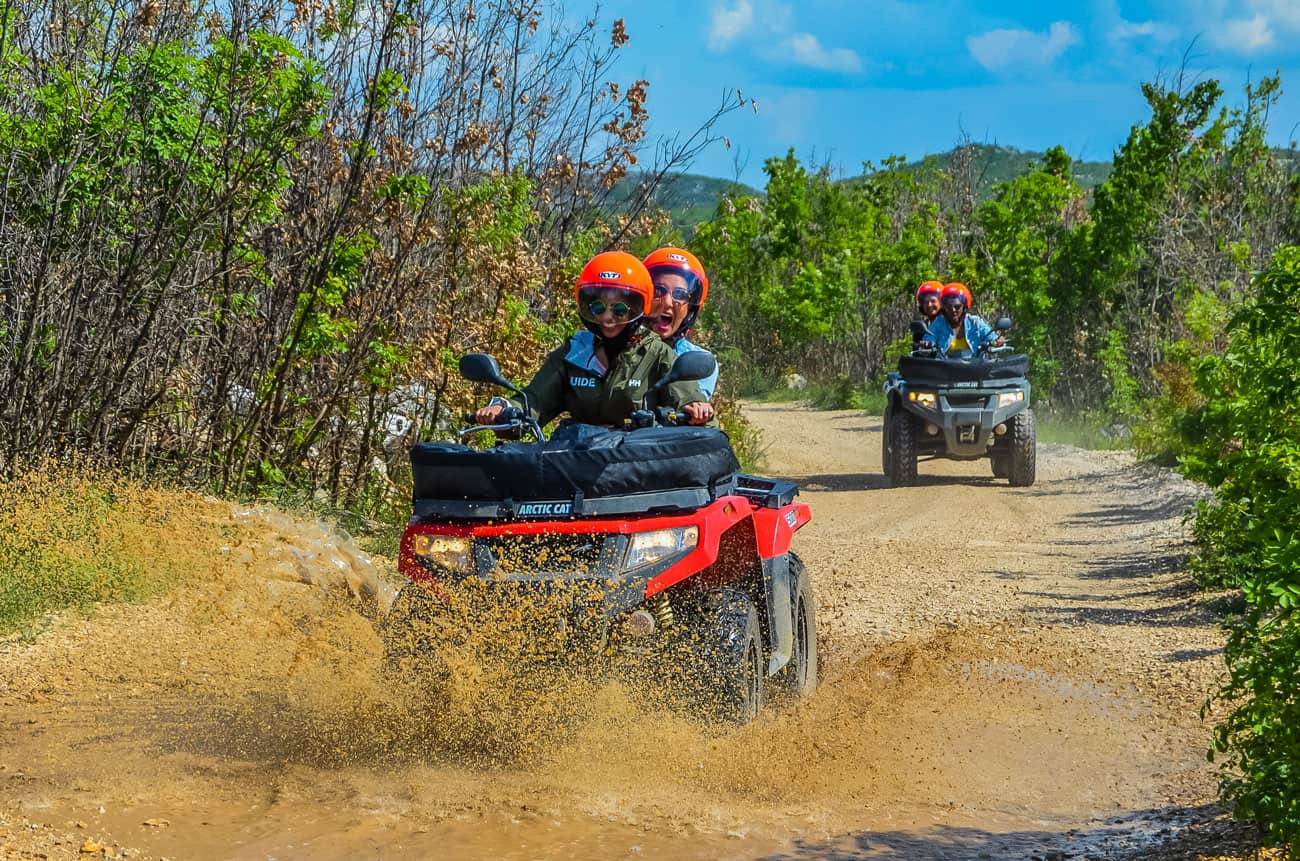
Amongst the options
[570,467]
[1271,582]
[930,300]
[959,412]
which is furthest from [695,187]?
[1271,582]

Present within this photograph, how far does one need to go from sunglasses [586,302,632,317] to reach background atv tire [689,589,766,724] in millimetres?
1439

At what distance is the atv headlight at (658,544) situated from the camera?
5.37 m

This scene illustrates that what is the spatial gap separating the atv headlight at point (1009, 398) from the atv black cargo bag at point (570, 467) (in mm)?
10651

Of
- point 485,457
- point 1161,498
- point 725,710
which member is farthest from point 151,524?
point 1161,498

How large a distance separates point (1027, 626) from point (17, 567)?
5618 mm

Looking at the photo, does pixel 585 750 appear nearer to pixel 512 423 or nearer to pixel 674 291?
pixel 512 423

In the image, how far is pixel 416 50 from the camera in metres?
11.5

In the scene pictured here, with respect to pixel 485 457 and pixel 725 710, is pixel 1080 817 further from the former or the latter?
pixel 485 457

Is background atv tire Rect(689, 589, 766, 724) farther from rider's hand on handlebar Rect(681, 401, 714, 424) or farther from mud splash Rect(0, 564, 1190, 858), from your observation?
rider's hand on handlebar Rect(681, 401, 714, 424)

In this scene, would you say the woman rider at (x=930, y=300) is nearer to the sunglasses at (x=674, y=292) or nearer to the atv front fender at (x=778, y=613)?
the sunglasses at (x=674, y=292)

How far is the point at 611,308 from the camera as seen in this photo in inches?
252

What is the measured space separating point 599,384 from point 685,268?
1.66m

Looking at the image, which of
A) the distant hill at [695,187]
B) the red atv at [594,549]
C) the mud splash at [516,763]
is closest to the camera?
the mud splash at [516,763]

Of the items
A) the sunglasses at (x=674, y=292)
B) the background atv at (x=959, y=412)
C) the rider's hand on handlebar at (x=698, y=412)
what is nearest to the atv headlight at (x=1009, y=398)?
the background atv at (x=959, y=412)
